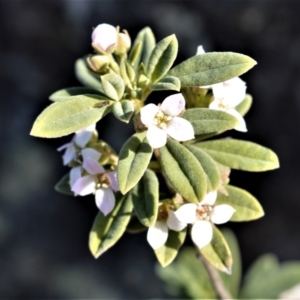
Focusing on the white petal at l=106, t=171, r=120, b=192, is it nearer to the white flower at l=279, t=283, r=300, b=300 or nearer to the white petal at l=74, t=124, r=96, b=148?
the white petal at l=74, t=124, r=96, b=148

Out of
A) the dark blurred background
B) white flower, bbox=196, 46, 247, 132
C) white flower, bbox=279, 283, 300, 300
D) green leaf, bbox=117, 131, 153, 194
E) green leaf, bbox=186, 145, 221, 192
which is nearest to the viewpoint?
green leaf, bbox=117, 131, 153, 194

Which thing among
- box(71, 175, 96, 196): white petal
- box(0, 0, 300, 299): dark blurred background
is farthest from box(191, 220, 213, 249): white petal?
box(0, 0, 300, 299): dark blurred background

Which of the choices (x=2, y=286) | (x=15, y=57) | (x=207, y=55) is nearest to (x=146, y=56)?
(x=207, y=55)

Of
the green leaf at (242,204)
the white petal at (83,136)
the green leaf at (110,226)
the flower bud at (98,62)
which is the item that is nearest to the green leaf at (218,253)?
the green leaf at (242,204)

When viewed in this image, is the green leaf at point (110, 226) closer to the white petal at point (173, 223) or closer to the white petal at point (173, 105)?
the white petal at point (173, 223)

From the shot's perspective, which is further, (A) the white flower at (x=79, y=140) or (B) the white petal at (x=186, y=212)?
(A) the white flower at (x=79, y=140)

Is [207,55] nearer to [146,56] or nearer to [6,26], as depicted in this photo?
[146,56]

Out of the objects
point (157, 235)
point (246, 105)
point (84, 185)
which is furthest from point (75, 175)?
point (246, 105)
